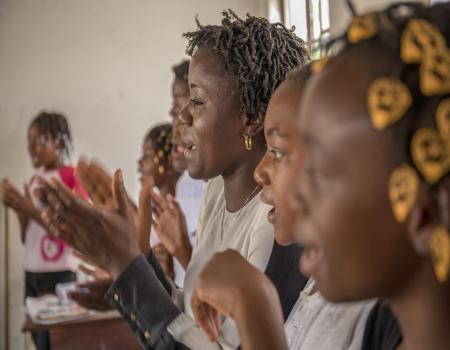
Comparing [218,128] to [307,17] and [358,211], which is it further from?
[307,17]

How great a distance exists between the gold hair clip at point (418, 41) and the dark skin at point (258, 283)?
172mm

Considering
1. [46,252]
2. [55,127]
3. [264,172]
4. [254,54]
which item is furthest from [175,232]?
[55,127]

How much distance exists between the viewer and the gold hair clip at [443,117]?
1.50 feet

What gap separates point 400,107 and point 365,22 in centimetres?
10

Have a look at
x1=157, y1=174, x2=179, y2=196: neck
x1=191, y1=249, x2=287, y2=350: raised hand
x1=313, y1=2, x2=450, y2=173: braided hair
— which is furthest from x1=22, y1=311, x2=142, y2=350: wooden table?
x1=313, y1=2, x2=450, y2=173: braided hair

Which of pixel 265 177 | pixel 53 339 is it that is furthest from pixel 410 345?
pixel 53 339

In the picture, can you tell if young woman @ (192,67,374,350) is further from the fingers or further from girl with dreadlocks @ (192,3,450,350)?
girl with dreadlocks @ (192,3,450,350)

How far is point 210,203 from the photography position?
1408 millimetres

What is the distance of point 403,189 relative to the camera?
474mm

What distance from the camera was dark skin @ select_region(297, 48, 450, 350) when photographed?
0.49 metres

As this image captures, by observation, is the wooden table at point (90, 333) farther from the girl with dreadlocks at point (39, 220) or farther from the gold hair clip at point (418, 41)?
the gold hair clip at point (418, 41)

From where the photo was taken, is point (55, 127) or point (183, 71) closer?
point (183, 71)

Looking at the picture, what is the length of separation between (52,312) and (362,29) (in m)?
2.16

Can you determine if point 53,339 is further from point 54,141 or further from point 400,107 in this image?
point 400,107
